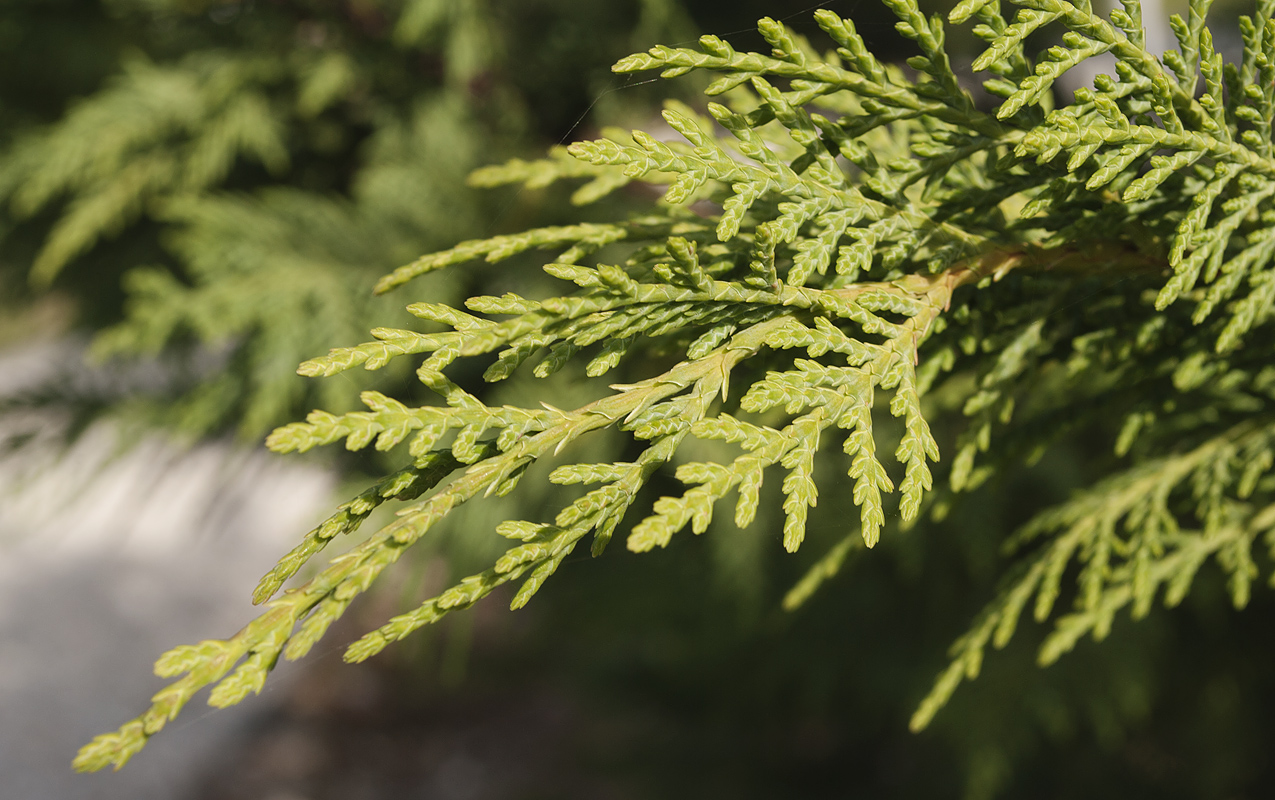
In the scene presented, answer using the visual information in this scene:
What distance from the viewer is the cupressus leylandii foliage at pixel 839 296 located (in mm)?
770

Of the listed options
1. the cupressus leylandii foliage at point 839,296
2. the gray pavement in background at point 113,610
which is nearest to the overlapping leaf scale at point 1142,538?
the cupressus leylandii foliage at point 839,296

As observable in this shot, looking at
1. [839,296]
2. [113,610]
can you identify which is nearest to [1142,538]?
[839,296]

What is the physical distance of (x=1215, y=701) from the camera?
2676 millimetres

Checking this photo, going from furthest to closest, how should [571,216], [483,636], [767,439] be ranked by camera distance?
[483,636], [571,216], [767,439]

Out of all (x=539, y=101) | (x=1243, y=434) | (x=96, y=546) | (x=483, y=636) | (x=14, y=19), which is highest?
(x=14, y=19)

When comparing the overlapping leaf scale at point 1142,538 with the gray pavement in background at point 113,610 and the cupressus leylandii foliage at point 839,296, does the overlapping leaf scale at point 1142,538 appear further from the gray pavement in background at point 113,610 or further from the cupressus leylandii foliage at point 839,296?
the gray pavement in background at point 113,610

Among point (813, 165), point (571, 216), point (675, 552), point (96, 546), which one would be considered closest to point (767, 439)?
point (813, 165)

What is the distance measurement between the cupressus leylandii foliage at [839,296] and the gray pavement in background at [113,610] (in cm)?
534

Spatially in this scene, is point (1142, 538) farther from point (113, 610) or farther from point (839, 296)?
point (113, 610)

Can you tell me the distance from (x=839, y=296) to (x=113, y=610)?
9.35m

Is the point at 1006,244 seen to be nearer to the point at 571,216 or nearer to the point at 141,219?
the point at 571,216

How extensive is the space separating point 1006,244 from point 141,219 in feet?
14.8

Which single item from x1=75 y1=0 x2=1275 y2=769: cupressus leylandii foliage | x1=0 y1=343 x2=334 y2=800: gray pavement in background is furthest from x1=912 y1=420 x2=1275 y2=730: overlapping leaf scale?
x1=0 y1=343 x2=334 y2=800: gray pavement in background

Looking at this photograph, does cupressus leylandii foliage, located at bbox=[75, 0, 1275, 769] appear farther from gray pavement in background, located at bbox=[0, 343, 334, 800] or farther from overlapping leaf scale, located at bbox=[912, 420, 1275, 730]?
gray pavement in background, located at bbox=[0, 343, 334, 800]
